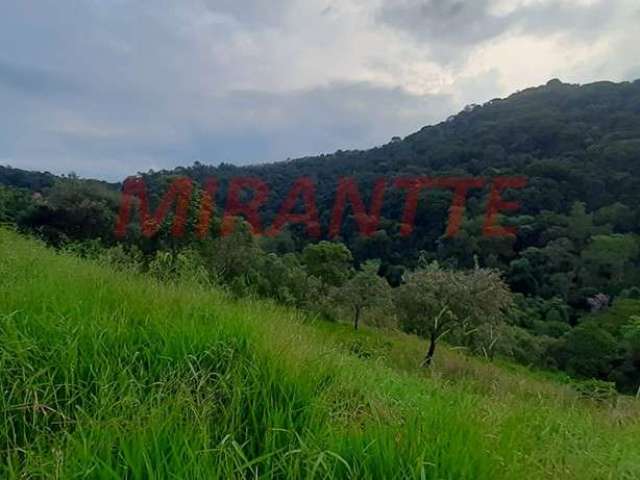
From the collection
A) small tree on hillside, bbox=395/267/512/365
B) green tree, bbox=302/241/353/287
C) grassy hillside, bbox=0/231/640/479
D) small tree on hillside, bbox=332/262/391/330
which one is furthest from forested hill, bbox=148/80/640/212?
grassy hillside, bbox=0/231/640/479

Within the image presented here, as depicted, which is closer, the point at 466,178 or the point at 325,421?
the point at 325,421

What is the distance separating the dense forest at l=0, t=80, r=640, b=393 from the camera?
54.0 feet

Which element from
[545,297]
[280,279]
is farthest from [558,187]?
[280,279]

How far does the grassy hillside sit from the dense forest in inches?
34.6

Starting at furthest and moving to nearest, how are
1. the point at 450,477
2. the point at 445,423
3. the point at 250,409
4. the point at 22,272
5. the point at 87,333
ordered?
the point at 22,272 → the point at 87,333 → the point at 250,409 → the point at 445,423 → the point at 450,477

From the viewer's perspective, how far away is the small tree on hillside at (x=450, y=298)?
50.3 ft

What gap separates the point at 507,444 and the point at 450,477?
1.48 feet

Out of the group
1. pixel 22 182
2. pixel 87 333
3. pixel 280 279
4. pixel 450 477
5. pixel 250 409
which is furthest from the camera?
pixel 22 182

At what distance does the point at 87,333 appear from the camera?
7.38 ft

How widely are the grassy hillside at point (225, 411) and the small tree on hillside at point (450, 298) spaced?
12.6 m

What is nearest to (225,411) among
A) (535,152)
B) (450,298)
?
(450,298)

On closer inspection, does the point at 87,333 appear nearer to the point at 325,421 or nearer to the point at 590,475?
the point at 325,421

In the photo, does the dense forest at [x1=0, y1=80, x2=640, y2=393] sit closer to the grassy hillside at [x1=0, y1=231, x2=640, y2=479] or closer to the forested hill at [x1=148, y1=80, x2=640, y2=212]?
the forested hill at [x1=148, y1=80, x2=640, y2=212]

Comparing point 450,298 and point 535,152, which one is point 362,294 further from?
point 535,152
